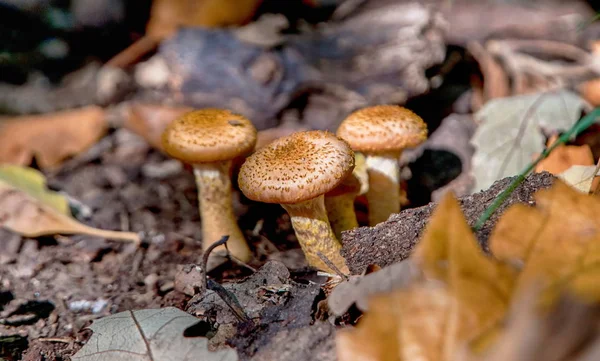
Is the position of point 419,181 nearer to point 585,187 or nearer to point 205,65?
point 585,187

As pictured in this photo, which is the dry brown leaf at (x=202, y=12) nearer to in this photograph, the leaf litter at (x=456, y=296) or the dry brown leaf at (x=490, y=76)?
the dry brown leaf at (x=490, y=76)

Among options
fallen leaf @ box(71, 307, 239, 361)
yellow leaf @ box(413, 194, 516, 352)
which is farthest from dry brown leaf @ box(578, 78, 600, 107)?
fallen leaf @ box(71, 307, 239, 361)

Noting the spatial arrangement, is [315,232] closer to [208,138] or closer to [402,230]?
[402,230]

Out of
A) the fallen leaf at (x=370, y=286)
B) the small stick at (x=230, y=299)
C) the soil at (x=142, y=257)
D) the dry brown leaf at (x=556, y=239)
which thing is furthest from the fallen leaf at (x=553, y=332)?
the small stick at (x=230, y=299)

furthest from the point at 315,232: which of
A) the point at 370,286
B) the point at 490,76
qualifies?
the point at 490,76

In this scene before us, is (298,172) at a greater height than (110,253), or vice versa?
(298,172)

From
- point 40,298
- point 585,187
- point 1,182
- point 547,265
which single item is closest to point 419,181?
point 585,187

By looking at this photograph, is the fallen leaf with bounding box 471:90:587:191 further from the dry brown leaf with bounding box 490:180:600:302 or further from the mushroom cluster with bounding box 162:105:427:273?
the dry brown leaf with bounding box 490:180:600:302
